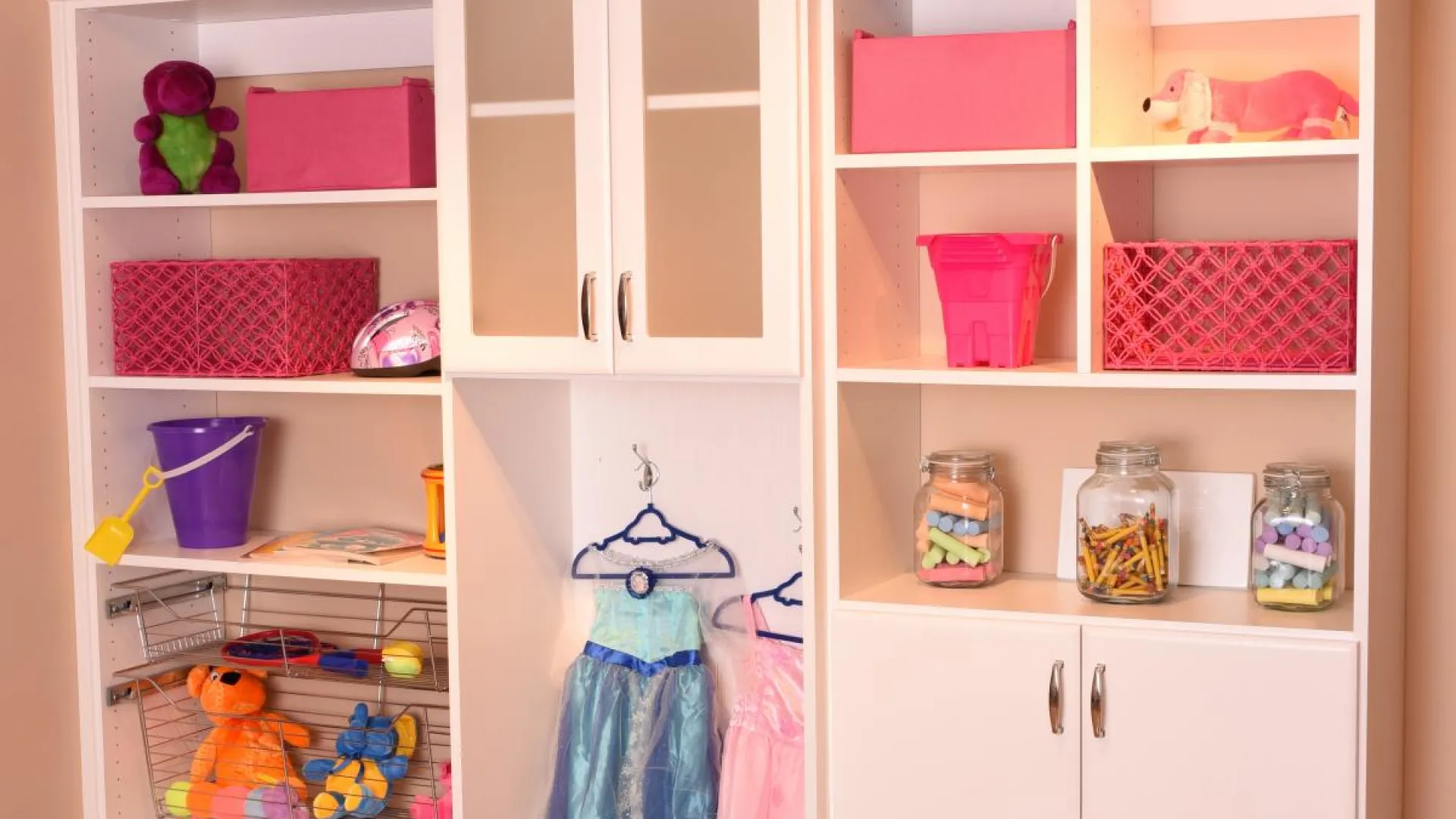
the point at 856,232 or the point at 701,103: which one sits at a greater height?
the point at 701,103

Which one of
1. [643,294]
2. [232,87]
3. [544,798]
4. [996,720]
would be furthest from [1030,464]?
[232,87]

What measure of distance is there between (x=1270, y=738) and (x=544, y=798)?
1292 mm

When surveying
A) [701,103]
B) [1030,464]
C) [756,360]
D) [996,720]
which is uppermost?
[701,103]

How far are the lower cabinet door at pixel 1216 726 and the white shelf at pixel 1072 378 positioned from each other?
0.34 m

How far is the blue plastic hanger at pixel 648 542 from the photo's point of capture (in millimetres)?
2641

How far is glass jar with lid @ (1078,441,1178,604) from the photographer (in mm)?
2133

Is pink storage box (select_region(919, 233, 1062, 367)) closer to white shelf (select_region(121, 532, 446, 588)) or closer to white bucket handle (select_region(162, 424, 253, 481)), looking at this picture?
white shelf (select_region(121, 532, 446, 588))

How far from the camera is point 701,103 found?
219cm

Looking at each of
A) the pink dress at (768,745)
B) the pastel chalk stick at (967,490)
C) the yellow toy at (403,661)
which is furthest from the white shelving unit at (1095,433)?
the yellow toy at (403,661)

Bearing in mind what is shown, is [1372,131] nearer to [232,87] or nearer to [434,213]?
[434,213]

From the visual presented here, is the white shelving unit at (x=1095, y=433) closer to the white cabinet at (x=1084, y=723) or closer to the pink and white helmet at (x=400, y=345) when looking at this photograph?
the white cabinet at (x=1084, y=723)

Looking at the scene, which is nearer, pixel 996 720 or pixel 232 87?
pixel 996 720

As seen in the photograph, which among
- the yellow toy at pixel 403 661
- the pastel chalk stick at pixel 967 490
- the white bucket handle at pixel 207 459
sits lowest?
the yellow toy at pixel 403 661

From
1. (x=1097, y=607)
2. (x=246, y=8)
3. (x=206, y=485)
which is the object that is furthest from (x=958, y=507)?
(x=246, y=8)
